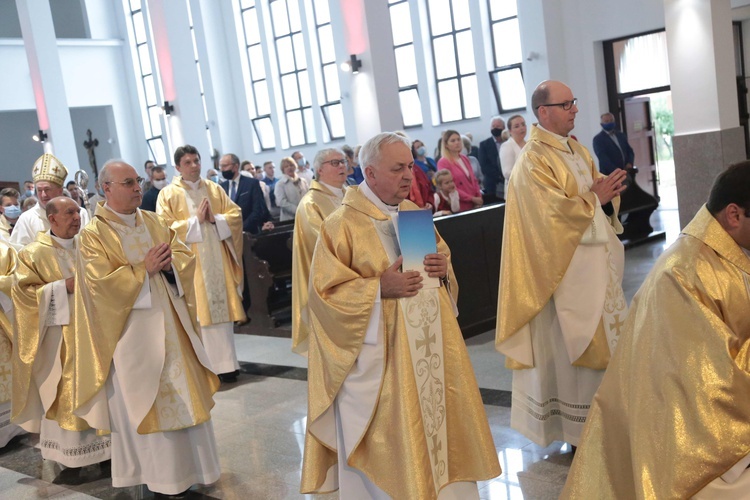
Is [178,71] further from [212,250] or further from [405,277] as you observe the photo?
[405,277]

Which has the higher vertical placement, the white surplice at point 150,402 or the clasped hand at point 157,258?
the clasped hand at point 157,258

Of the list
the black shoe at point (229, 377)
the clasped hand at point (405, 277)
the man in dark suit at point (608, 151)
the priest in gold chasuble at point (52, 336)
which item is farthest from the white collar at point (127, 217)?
A: the man in dark suit at point (608, 151)

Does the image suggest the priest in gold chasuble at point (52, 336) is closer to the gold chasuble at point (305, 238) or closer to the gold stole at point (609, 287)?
the gold chasuble at point (305, 238)

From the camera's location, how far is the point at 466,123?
57.5 ft

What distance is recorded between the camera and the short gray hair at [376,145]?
3.21 m

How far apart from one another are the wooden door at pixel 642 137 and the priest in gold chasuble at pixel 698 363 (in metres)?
13.2

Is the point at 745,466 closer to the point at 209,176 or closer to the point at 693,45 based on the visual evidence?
the point at 693,45

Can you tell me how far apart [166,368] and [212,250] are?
2911 mm

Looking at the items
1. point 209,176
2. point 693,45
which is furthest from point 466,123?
point 693,45

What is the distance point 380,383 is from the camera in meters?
3.22

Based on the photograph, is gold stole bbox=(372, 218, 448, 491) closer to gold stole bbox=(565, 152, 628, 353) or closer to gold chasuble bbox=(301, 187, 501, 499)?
gold chasuble bbox=(301, 187, 501, 499)

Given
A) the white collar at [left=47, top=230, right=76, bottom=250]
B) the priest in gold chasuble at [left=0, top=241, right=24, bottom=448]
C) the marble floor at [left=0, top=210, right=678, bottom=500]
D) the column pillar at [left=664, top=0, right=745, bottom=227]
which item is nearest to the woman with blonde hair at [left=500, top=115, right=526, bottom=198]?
the marble floor at [left=0, top=210, right=678, bottom=500]

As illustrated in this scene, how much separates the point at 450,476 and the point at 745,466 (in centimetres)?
133

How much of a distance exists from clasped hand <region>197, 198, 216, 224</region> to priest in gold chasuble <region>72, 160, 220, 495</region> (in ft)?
7.93
